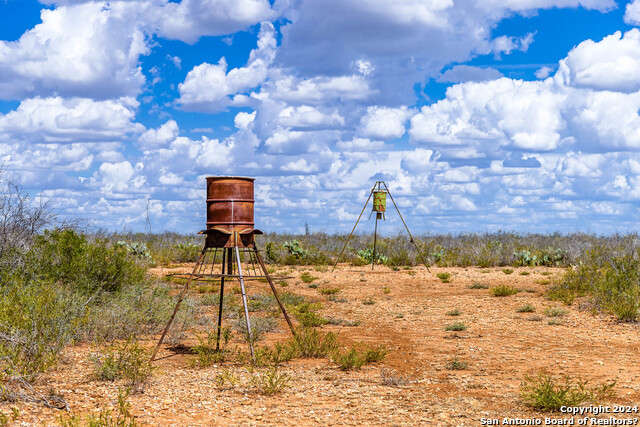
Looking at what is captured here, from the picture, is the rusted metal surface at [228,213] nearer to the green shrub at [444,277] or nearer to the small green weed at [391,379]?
the small green weed at [391,379]

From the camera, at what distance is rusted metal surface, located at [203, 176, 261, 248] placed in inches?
346

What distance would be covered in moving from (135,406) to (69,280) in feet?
21.5

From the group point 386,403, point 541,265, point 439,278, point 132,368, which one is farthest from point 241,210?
point 541,265

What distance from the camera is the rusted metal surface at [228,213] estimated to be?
8789mm

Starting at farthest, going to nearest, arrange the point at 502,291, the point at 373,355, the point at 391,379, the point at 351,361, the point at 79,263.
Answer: the point at 502,291 → the point at 79,263 → the point at 373,355 → the point at 351,361 → the point at 391,379

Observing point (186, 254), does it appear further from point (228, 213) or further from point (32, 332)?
point (32, 332)

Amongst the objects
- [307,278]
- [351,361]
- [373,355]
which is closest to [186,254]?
[307,278]

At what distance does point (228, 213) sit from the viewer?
883cm

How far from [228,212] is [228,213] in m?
0.02

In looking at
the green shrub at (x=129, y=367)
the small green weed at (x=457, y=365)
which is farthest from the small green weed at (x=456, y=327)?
the green shrub at (x=129, y=367)

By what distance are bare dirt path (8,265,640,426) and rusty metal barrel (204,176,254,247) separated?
6.00 ft

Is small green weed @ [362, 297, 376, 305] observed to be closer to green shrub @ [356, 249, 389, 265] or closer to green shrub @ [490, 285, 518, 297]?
green shrub @ [490, 285, 518, 297]

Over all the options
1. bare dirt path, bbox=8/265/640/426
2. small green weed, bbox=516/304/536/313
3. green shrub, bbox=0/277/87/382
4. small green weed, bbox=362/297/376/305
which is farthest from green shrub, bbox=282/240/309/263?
green shrub, bbox=0/277/87/382

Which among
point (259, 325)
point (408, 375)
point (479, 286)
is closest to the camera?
point (408, 375)
